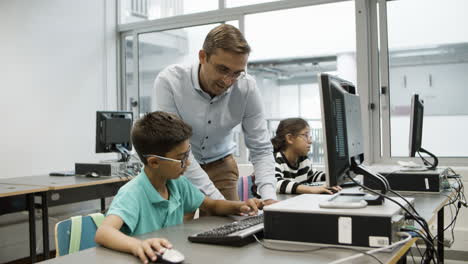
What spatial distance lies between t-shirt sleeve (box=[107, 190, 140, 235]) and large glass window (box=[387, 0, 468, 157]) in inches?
119

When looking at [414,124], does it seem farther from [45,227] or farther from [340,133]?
[45,227]

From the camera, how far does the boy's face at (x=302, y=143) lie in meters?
2.57

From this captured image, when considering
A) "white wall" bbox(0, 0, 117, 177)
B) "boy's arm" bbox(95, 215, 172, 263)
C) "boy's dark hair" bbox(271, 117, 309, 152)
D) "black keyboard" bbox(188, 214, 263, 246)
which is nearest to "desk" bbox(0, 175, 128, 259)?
"white wall" bbox(0, 0, 117, 177)

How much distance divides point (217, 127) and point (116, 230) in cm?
79

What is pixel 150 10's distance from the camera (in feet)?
17.0

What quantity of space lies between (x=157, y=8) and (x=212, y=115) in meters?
3.59

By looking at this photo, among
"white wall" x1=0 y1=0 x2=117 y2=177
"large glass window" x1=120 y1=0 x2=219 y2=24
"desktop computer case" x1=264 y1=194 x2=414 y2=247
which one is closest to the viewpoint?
"desktop computer case" x1=264 y1=194 x2=414 y2=247

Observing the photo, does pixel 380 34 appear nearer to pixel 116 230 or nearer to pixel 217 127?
pixel 217 127

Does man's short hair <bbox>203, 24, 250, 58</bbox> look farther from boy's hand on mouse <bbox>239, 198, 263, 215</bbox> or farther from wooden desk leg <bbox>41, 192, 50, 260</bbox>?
wooden desk leg <bbox>41, 192, 50, 260</bbox>

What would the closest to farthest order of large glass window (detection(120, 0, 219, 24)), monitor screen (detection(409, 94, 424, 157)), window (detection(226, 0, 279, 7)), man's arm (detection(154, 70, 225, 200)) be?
man's arm (detection(154, 70, 225, 200))
monitor screen (detection(409, 94, 424, 157))
window (detection(226, 0, 279, 7))
large glass window (detection(120, 0, 219, 24))

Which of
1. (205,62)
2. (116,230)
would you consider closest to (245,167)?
(205,62)

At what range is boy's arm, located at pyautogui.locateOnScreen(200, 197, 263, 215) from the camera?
1.55 m

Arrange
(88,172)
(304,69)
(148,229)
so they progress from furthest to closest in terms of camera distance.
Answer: (304,69) → (88,172) → (148,229)

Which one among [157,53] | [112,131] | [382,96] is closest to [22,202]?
[112,131]
